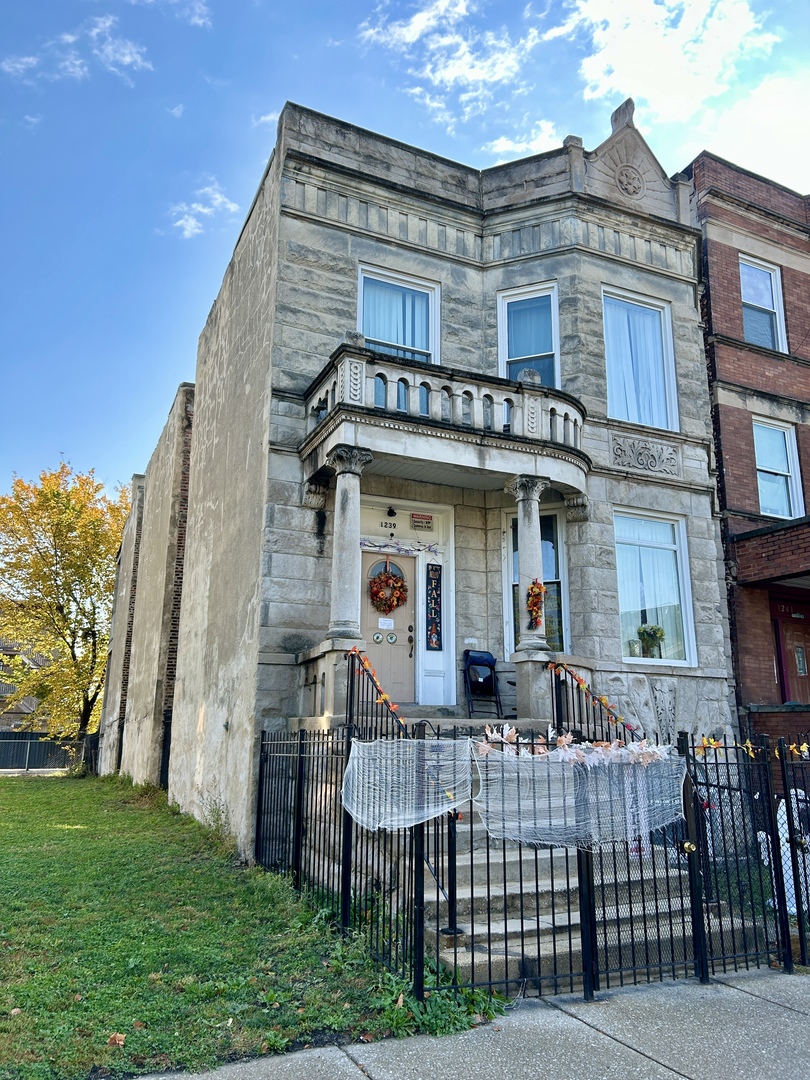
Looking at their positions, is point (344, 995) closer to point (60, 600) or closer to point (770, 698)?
point (770, 698)

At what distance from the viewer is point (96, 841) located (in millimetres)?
10977

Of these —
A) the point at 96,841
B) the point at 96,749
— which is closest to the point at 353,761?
the point at 96,841

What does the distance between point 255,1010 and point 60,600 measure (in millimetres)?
25830

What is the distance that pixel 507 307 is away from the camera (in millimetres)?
13617

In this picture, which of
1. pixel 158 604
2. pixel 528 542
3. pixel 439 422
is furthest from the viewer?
pixel 158 604

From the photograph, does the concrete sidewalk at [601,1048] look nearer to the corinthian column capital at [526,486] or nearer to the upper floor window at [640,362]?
the corinthian column capital at [526,486]

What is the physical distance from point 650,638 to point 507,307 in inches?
224

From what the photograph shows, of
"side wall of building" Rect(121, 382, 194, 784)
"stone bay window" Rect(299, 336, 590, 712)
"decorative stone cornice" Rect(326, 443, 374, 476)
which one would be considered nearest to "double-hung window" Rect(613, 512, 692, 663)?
"stone bay window" Rect(299, 336, 590, 712)

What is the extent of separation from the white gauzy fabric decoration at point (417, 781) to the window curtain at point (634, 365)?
8512 millimetres

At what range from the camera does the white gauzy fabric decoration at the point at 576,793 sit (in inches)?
239

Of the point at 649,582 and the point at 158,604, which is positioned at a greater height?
the point at 158,604

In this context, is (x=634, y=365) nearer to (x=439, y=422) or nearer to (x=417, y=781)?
(x=439, y=422)

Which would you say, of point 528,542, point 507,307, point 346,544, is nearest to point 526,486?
point 528,542

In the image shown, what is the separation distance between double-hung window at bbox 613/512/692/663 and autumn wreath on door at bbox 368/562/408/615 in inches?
131
